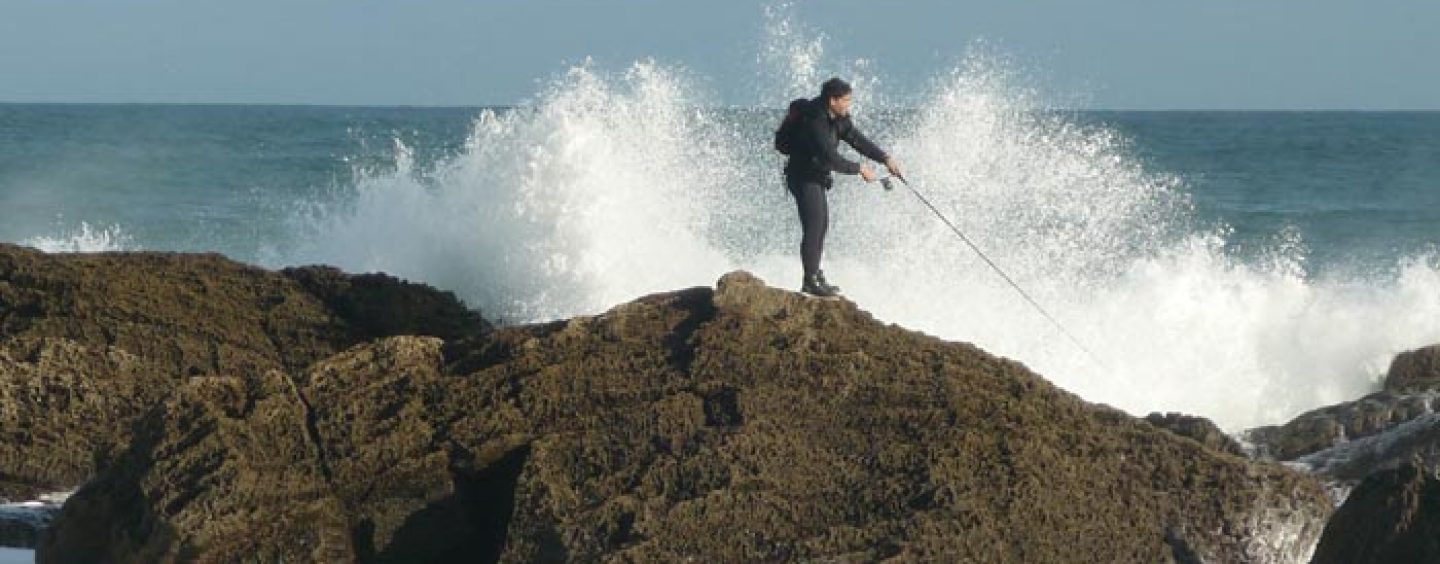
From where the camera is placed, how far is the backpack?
9.70m

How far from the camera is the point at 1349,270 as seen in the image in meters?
20.7

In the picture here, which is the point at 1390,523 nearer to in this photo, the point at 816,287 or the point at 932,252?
the point at 816,287

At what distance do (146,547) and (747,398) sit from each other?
1.87 metres

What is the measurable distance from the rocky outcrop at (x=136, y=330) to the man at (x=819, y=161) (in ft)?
5.07

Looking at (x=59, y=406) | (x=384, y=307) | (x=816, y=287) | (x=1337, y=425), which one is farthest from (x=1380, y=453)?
(x=59, y=406)

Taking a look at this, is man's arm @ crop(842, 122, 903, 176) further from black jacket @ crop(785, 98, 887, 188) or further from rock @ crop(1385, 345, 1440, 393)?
rock @ crop(1385, 345, 1440, 393)

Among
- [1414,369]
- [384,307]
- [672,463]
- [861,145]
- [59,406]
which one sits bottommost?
[672,463]

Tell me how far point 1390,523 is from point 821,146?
4416 mm

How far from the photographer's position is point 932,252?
14.4 m

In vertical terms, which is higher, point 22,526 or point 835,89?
point 835,89

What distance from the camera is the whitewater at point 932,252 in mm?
13352

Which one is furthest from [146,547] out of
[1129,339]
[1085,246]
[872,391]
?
[1085,246]

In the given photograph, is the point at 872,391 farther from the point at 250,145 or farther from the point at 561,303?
the point at 250,145

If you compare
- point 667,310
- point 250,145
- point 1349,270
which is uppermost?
point 250,145
